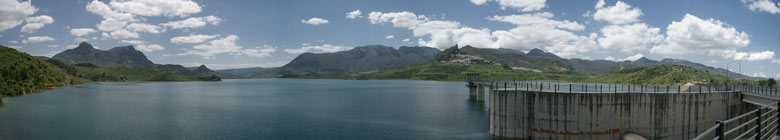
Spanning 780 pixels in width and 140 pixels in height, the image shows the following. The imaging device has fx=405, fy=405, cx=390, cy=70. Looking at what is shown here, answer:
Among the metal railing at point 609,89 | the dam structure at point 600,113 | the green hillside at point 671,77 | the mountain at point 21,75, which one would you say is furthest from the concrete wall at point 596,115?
the mountain at point 21,75

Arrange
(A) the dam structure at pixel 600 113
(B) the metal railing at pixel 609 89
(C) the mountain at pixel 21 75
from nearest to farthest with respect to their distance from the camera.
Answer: (A) the dam structure at pixel 600 113, (B) the metal railing at pixel 609 89, (C) the mountain at pixel 21 75

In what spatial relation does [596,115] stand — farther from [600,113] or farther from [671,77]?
[671,77]

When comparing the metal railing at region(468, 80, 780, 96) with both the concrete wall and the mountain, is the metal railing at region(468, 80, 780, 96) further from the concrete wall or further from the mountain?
the mountain

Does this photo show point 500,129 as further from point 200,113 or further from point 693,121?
point 200,113

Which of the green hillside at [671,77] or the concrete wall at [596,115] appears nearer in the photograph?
the concrete wall at [596,115]

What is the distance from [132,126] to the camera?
2051 inches

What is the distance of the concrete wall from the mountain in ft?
354

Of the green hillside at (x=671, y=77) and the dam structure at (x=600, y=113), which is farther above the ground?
the green hillside at (x=671, y=77)

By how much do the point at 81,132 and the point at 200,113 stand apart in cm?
2278

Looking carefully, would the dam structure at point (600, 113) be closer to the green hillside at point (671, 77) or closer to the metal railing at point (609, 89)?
the metal railing at point (609, 89)

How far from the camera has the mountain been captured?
101 metres

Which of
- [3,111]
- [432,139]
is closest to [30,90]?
[3,111]

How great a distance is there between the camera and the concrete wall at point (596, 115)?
35.8 metres

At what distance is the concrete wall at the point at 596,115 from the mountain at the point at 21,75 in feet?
354
